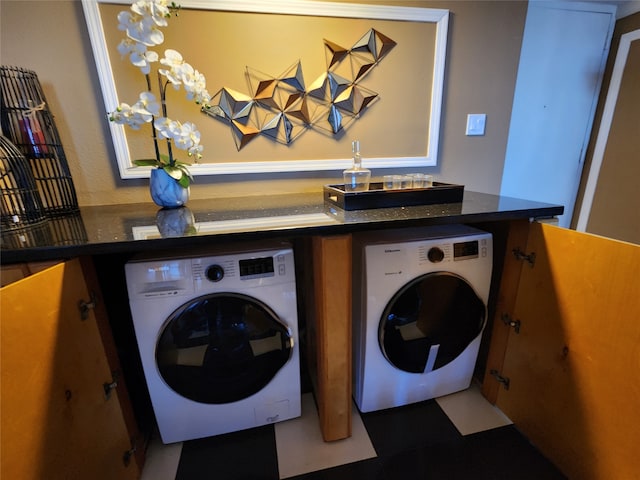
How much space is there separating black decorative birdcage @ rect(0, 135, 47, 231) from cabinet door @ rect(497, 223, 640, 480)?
68.5 inches

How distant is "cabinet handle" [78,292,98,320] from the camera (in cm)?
75

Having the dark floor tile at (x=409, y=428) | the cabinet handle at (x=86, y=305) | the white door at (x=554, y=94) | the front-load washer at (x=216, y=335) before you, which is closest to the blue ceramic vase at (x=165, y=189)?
the front-load washer at (x=216, y=335)

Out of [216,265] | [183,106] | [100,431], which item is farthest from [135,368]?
[183,106]

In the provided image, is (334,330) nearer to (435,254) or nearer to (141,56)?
(435,254)

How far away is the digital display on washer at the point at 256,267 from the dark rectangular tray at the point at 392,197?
0.36m

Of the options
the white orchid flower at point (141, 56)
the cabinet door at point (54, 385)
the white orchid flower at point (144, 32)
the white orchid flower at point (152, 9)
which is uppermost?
the white orchid flower at point (152, 9)

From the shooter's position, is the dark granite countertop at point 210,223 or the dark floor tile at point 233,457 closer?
the dark granite countertop at point 210,223

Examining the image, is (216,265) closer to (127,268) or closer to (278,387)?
(127,268)

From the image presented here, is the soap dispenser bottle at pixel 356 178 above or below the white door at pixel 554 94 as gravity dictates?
below

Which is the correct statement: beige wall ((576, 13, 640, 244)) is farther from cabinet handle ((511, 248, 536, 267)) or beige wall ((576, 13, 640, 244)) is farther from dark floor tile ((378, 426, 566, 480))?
dark floor tile ((378, 426, 566, 480))

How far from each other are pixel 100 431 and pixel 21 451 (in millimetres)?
284

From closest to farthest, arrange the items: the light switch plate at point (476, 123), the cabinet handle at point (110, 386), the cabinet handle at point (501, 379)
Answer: the cabinet handle at point (110, 386) → the cabinet handle at point (501, 379) → the light switch plate at point (476, 123)

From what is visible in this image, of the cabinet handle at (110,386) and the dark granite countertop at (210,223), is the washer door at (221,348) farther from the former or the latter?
the dark granite countertop at (210,223)

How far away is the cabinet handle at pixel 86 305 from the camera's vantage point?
75 cm
